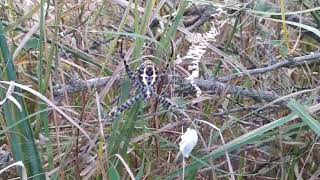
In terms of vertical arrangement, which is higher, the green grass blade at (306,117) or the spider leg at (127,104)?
the spider leg at (127,104)

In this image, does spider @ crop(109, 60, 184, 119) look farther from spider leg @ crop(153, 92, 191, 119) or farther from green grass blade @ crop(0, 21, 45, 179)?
green grass blade @ crop(0, 21, 45, 179)

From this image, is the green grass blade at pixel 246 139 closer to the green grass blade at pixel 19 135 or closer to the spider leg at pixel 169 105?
the spider leg at pixel 169 105

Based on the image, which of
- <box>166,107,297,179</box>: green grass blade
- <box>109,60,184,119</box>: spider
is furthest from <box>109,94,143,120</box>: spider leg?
<box>166,107,297,179</box>: green grass blade

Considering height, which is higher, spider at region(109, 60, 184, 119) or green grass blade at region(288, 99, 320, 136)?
spider at region(109, 60, 184, 119)

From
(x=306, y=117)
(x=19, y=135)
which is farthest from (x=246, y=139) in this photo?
(x=19, y=135)

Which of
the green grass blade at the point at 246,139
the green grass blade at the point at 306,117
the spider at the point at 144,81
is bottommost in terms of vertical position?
the green grass blade at the point at 246,139

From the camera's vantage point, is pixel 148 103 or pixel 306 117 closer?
pixel 306 117

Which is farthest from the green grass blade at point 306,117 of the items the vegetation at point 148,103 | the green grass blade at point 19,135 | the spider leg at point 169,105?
the green grass blade at point 19,135

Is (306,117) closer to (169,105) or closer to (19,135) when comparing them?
(169,105)
